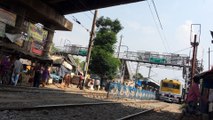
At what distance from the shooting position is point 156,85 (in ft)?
207

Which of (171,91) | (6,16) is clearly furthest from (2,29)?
(171,91)

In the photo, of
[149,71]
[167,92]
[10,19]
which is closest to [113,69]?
[167,92]

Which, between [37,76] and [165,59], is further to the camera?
[165,59]

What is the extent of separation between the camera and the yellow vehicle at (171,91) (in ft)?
136

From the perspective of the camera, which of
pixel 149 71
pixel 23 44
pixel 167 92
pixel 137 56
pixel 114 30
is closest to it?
pixel 23 44

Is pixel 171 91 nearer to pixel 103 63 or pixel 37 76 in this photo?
pixel 103 63

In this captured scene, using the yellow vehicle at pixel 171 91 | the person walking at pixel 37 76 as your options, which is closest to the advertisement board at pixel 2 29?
the person walking at pixel 37 76

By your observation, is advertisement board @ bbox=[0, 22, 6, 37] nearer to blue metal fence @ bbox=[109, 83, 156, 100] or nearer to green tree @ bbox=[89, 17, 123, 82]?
blue metal fence @ bbox=[109, 83, 156, 100]

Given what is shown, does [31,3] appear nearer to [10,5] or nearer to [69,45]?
[10,5]

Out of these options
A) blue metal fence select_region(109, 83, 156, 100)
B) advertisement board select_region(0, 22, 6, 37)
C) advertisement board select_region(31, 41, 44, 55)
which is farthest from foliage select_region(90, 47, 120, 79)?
advertisement board select_region(0, 22, 6, 37)

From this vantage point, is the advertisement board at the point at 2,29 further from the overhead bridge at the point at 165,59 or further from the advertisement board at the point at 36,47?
the overhead bridge at the point at 165,59

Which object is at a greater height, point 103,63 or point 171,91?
point 103,63

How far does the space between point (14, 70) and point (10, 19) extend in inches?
127

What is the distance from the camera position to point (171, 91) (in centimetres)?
4156
